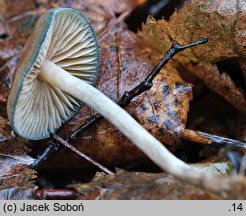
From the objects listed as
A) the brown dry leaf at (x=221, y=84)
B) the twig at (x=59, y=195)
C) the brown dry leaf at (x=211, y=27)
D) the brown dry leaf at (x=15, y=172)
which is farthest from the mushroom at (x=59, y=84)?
the brown dry leaf at (x=221, y=84)

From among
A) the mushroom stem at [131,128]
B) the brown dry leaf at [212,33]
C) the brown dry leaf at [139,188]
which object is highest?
the brown dry leaf at [212,33]

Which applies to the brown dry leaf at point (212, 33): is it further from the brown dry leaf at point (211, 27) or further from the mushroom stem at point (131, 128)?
the mushroom stem at point (131, 128)

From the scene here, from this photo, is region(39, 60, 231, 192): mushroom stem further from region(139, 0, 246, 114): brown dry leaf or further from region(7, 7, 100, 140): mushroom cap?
region(139, 0, 246, 114): brown dry leaf

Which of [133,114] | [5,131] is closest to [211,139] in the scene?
[133,114]

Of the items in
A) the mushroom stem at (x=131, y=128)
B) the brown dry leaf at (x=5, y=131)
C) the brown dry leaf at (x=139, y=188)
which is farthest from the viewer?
the brown dry leaf at (x=5, y=131)

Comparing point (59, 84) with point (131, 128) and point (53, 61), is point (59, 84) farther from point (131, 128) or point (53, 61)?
point (131, 128)

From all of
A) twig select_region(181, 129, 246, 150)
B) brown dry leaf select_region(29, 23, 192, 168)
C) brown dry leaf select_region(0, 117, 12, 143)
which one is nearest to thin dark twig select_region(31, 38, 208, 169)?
brown dry leaf select_region(29, 23, 192, 168)
